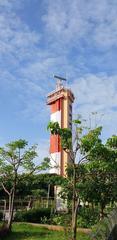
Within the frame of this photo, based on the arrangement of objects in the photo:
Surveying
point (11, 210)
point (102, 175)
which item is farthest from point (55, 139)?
point (102, 175)

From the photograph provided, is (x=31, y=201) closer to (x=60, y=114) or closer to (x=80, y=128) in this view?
(x=80, y=128)

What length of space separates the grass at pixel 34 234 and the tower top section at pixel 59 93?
52114mm

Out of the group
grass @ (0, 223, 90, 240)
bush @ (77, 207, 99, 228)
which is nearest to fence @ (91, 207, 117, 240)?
grass @ (0, 223, 90, 240)

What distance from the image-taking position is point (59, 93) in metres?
69.5

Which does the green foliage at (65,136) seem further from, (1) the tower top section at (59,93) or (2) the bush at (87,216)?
(1) the tower top section at (59,93)

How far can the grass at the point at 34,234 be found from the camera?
555 inches

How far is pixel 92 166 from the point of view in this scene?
40.9 feet

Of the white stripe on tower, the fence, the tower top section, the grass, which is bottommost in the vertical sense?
the grass

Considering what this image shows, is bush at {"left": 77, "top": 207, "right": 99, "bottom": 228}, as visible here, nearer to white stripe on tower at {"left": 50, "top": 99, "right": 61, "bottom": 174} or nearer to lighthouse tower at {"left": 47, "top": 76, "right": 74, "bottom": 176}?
white stripe on tower at {"left": 50, "top": 99, "right": 61, "bottom": 174}

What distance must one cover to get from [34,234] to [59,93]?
5505 cm

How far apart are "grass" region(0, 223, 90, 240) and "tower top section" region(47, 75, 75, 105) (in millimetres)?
52114

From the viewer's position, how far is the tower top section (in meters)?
68.8

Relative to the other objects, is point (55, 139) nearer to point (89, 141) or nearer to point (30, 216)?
point (30, 216)

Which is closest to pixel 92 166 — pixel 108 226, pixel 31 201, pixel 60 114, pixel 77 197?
pixel 77 197
